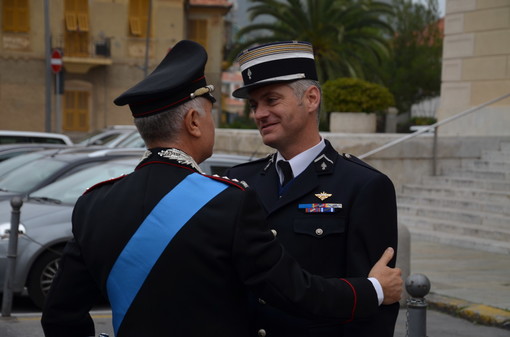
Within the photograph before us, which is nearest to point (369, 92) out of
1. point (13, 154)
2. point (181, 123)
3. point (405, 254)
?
point (13, 154)

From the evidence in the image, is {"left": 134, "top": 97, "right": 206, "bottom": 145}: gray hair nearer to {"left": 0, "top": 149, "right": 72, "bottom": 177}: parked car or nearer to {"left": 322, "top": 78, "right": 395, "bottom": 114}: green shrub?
{"left": 0, "top": 149, "right": 72, "bottom": 177}: parked car

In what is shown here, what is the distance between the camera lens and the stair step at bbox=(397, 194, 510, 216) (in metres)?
11.8

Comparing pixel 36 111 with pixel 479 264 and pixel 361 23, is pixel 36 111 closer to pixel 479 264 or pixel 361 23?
pixel 361 23

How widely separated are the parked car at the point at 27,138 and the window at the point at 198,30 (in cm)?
3053

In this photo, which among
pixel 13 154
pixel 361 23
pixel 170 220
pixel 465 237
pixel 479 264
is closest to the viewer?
pixel 170 220

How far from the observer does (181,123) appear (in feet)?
8.34

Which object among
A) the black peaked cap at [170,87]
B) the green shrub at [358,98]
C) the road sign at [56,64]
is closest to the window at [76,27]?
the road sign at [56,64]

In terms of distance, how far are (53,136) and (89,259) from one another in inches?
575

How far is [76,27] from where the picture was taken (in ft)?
137

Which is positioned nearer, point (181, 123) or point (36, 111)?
point (181, 123)

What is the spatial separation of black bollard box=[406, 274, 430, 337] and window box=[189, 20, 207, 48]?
43.7 metres

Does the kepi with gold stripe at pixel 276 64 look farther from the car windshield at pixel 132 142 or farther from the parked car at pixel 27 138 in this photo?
the parked car at pixel 27 138

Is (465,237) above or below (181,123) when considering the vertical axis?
below

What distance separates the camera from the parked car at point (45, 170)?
30.5 ft
